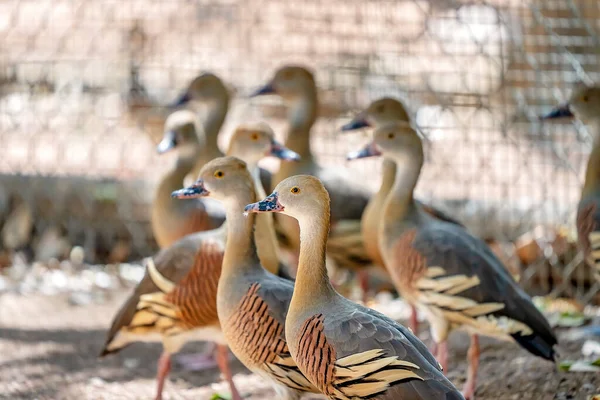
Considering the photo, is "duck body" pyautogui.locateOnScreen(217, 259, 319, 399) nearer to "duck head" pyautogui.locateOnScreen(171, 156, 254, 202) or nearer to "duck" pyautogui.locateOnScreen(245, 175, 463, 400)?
"duck" pyautogui.locateOnScreen(245, 175, 463, 400)

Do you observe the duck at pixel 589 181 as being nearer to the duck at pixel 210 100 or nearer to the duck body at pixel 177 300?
the duck body at pixel 177 300

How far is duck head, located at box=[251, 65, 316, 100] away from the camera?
6434 mm

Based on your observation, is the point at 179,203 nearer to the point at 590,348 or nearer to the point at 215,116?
the point at 215,116

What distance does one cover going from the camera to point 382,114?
226 inches

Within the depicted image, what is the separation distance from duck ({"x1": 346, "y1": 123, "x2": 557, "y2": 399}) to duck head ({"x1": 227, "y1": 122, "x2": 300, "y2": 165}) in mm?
667

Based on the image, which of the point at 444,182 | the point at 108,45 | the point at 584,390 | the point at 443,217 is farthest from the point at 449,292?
the point at 108,45

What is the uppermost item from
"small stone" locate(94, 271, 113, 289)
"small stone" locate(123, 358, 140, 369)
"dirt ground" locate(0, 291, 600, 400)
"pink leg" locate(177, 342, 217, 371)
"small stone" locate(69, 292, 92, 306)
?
"dirt ground" locate(0, 291, 600, 400)

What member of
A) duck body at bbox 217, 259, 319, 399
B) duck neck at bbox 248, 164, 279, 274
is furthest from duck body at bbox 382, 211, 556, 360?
duck body at bbox 217, 259, 319, 399

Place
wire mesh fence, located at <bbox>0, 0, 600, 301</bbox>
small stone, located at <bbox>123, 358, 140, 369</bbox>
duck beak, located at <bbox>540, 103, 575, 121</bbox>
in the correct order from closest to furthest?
small stone, located at <bbox>123, 358, 140, 369</bbox> < duck beak, located at <bbox>540, 103, 575, 121</bbox> < wire mesh fence, located at <bbox>0, 0, 600, 301</bbox>

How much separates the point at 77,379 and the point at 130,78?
3.65m

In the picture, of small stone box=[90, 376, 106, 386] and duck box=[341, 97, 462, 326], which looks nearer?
small stone box=[90, 376, 106, 386]

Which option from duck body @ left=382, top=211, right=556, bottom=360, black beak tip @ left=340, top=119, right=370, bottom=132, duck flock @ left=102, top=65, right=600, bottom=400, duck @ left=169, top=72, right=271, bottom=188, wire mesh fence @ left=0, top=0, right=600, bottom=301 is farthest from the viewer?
wire mesh fence @ left=0, top=0, right=600, bottom=301

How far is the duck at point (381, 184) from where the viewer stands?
540cm

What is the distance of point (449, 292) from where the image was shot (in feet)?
14.2
